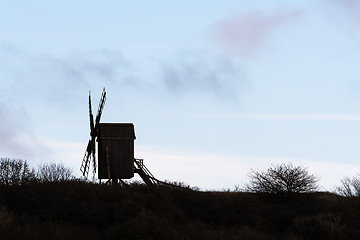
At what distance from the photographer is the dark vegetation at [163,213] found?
93.8 feet

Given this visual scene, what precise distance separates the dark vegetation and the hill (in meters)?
0.05

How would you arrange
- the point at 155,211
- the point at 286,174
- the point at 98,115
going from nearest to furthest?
the point at 155,211
the point at 286,174
the point at 98,115

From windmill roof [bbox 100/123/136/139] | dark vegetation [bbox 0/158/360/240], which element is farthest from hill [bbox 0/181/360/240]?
windmill roof [bbox 100/123/136/139]

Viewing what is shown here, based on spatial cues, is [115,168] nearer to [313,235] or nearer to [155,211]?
[155,211]

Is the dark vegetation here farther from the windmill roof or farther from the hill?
the windmill roof

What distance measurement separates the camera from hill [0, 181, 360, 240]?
2855 cm

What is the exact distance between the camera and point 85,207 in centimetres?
3381

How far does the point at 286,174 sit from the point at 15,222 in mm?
20285

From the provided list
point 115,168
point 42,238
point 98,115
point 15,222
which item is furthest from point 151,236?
point 98,115

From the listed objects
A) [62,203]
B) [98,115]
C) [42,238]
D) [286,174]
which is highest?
[98,115]

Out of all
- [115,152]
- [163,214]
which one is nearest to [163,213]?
[163,214]

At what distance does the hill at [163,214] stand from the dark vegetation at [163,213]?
1.9 inches

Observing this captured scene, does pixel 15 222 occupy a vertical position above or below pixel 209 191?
below

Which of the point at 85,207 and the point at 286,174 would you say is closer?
the point at 85,207
